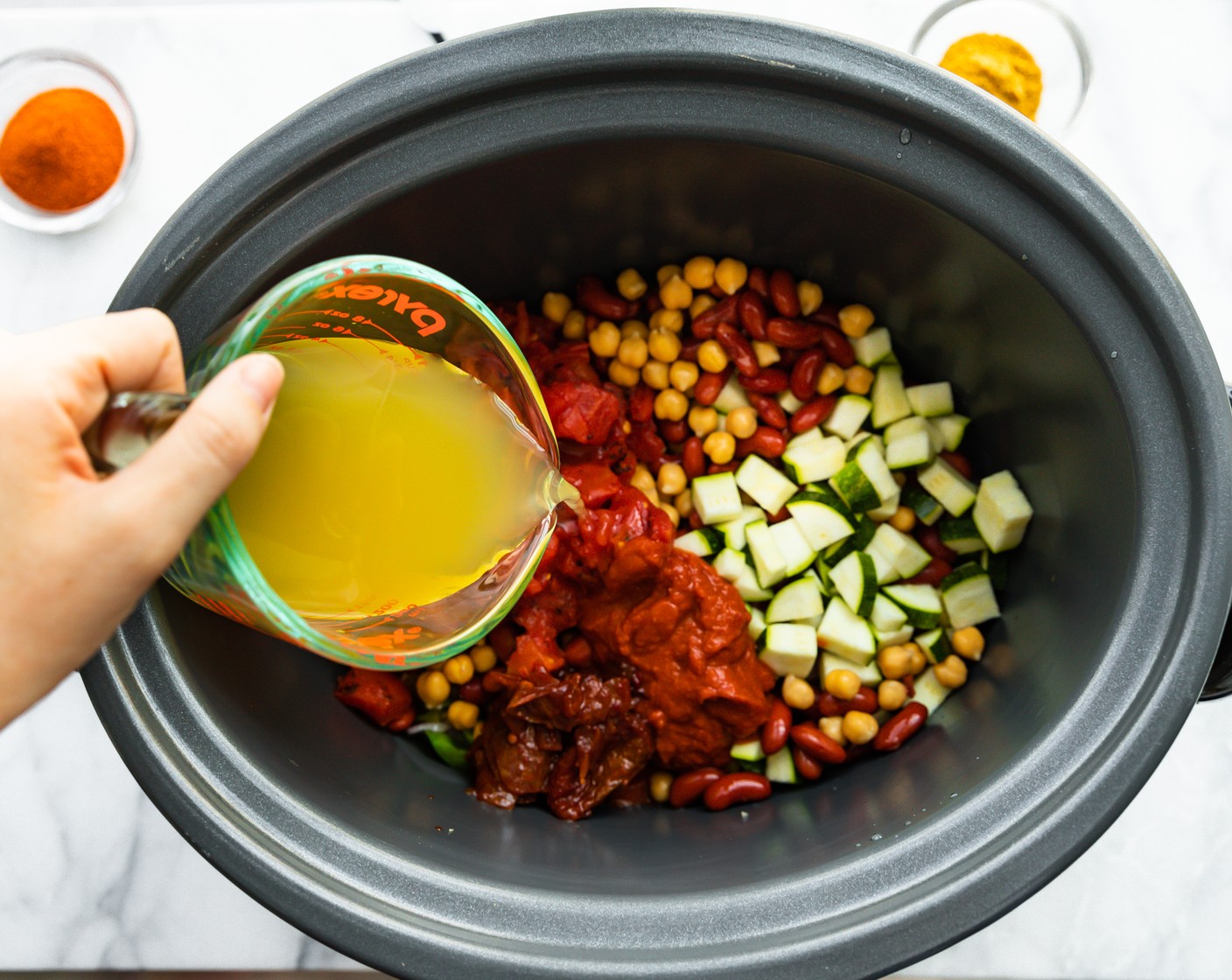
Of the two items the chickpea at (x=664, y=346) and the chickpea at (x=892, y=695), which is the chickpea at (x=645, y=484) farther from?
the chickpea at (x=892, y=695)

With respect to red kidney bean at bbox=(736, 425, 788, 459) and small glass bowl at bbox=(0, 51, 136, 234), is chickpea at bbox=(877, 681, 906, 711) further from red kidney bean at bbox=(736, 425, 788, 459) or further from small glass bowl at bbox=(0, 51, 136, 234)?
small glass bowl at bbox=(0, 51, 136, 234)

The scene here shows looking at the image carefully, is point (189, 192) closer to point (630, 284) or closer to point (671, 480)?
point (630, 284)

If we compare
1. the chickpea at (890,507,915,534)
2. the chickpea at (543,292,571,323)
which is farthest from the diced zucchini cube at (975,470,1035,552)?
the chickpea at (543,292,571,323)

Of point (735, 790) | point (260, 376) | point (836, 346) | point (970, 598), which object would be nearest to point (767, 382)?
point (836, 346)

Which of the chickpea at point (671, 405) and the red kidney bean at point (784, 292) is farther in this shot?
the chickpea at point (671, 405)

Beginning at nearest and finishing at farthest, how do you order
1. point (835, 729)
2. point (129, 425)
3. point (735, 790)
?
1. point (129, 425)
2. point (735, 790)
3. point (835, 729)

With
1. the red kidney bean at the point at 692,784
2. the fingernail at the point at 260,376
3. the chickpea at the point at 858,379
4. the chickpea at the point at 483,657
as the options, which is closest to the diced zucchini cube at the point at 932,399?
the chickpea at the point at 858,379

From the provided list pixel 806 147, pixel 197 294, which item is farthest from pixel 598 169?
pixel 197 294
